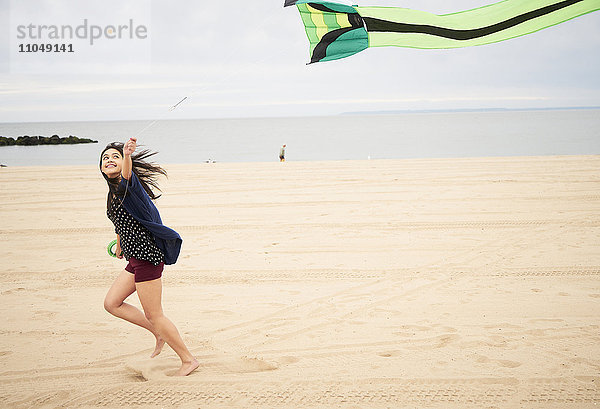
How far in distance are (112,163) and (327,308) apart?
2.63 meters

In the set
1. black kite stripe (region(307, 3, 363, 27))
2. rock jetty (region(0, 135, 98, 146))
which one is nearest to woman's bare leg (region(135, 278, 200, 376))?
black kite stripe (region(307, 3, 363, 27))

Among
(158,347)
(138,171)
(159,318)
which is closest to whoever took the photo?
(159,318)

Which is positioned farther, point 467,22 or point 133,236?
point 133,236

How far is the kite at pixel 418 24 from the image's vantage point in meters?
3.06

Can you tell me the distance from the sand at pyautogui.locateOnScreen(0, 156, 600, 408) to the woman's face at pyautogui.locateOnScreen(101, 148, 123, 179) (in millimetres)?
1497

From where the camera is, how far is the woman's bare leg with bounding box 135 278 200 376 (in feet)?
11.7

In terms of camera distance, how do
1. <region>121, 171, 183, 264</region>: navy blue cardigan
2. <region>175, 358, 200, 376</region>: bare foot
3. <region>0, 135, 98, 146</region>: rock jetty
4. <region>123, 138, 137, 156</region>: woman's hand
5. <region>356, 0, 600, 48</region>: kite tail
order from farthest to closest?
<region>0, 135, 98, 146</region>: rock jetty → <region>175, 358, 200, 376</region>: bare foot → <region>121, 171, 183, 264</region>: navy blue cardigan → <region>123, 138, 137, 156</region>: woman's hand → <region>356, 0, 600, 48</region>: kite tail

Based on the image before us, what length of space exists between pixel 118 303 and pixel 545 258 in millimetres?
5501

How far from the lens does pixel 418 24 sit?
3.26m

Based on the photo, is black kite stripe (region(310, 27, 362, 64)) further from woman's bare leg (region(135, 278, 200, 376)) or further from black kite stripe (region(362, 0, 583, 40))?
woman's bare leg (region(135, 278, 200, 376))

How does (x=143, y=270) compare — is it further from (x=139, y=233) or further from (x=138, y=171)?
(x=138, y=171)

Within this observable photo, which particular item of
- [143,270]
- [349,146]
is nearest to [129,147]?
[143,270]

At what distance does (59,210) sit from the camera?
11.3 m

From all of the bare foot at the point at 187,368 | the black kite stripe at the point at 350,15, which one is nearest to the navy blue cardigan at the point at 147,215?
the bare foot at the point at 187,368
